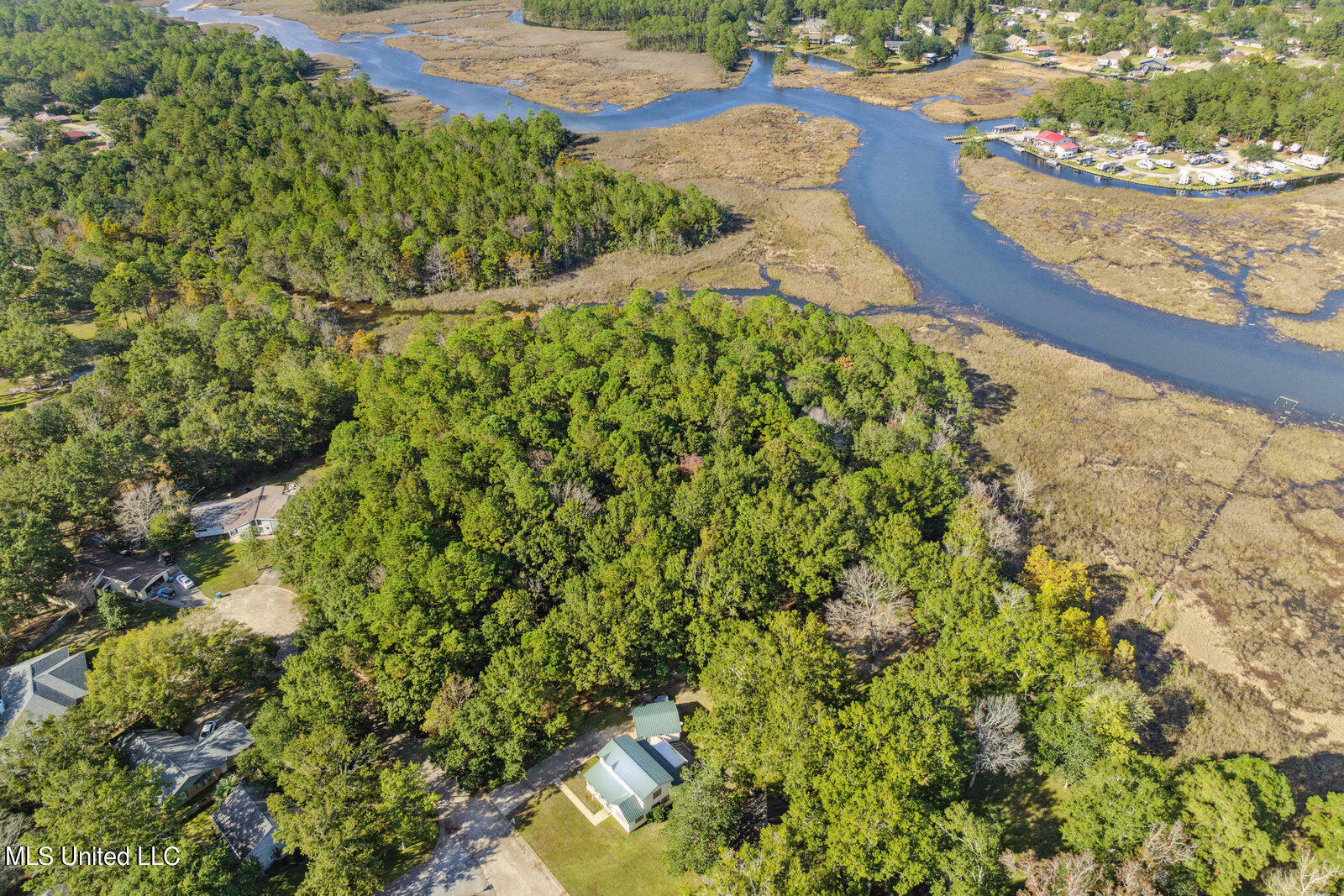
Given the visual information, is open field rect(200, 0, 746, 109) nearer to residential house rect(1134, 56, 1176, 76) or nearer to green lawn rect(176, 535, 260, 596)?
residential house rect(1134, 56, 1176, 76)

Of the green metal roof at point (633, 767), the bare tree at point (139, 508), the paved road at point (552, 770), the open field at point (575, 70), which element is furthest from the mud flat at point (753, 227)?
the green metal roof at point (633, 767)

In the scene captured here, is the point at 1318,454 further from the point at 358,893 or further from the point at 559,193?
the point at 559,193

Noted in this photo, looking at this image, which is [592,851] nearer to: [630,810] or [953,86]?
[630,810]

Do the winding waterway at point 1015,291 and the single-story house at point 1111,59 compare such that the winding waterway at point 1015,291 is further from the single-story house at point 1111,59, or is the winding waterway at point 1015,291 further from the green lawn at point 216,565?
the green lawn at point 216,565

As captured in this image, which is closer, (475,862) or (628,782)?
(475,862)

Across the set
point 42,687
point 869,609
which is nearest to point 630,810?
point 869,609

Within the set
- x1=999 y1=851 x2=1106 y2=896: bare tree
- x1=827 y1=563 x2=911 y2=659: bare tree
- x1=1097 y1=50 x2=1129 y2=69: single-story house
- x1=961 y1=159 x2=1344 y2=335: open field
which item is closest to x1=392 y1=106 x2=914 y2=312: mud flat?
x1=961 y1=159 x2=1344 y2=335: open field
